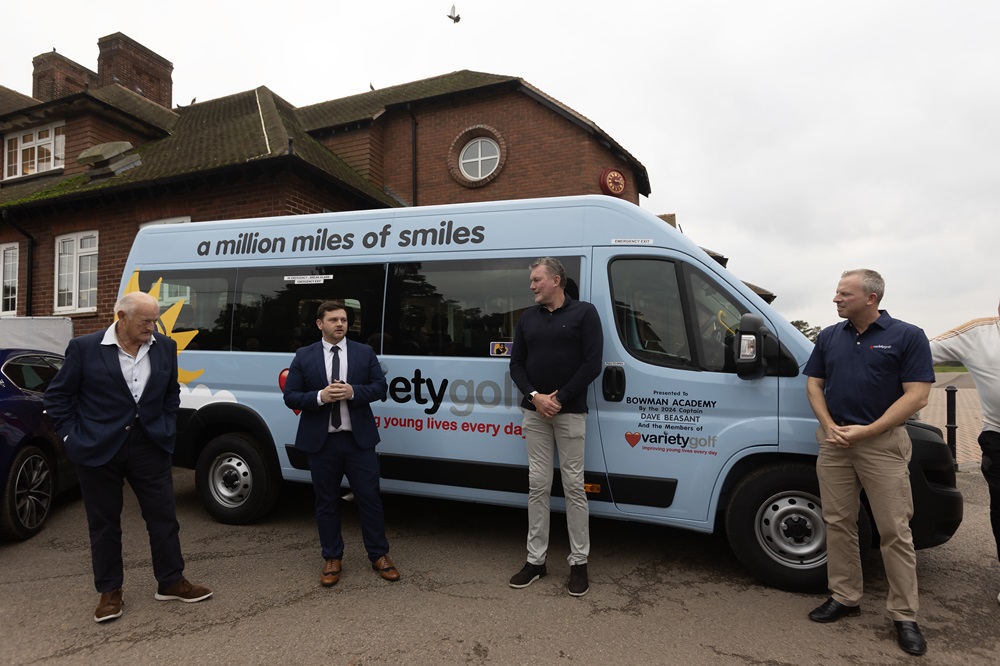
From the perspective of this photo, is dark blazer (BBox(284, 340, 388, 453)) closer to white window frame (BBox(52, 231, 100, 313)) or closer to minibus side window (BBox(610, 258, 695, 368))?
minibus side window (BBox(610, 258, 695, 368))

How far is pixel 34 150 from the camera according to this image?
46.8 feet

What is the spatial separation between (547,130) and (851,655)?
13.6m

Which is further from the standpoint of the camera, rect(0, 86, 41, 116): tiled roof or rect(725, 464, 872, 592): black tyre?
rect(0, 86, 41, 116): tiled roof

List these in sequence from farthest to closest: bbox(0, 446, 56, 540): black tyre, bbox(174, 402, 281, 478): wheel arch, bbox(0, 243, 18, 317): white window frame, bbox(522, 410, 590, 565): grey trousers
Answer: bbox(0, 243, 18, 317): white window frame → bbox(174, 402, 281, 478): wheel arch → bbox(0, 446, 56, 540): black tyre → bbox(522, 410, 590, 565): grey trousers

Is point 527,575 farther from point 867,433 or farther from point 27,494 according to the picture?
point 27,494

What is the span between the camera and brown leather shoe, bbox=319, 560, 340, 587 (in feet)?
12.2

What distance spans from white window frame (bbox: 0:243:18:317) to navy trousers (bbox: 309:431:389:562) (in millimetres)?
13213

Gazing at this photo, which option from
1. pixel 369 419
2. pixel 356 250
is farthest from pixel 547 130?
pixel 369 419

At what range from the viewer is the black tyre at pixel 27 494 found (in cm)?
446

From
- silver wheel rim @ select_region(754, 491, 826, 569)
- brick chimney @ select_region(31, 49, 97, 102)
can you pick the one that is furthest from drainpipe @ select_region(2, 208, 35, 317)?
silver wheel rim @ select_region(754, 491, 826, 569)

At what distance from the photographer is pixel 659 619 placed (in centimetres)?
333

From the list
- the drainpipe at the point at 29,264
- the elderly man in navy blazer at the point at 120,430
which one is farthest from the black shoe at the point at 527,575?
the drainpipe at the point at 29,264

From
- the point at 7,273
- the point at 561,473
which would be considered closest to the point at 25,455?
the point at 561,473

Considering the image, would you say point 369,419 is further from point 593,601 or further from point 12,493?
point 12,493
